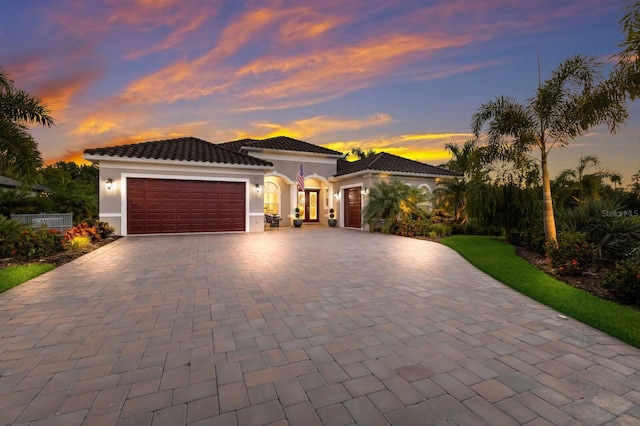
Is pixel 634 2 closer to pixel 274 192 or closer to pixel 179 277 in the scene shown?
pixel 179 277

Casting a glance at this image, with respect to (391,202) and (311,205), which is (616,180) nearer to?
(391,202)

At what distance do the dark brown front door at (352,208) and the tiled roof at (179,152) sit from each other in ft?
19.0

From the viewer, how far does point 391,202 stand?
14836 mm

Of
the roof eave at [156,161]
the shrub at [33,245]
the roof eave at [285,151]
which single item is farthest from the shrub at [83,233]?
the roof eave at [285,151]

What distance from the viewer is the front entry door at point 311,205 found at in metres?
21.4

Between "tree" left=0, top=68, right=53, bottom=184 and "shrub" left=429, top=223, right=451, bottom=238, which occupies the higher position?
"tree" left=0, top=68, right=53, bottom=184

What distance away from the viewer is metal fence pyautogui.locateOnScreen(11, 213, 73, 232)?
38.4ft

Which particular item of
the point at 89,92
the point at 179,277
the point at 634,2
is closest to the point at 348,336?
the point at 179,277

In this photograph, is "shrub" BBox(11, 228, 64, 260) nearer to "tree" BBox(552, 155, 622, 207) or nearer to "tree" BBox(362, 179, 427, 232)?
"tree" BBox(362, 179, 427, 232)

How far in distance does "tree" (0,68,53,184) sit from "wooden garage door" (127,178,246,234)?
494cm

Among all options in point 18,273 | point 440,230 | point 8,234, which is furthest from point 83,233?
point 440,230

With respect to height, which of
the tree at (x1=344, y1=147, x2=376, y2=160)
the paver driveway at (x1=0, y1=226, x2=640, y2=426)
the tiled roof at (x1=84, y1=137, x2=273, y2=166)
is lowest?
the paver driveway at (x1=0, y1=226, x2=640, y2=426)

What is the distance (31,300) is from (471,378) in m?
6.21

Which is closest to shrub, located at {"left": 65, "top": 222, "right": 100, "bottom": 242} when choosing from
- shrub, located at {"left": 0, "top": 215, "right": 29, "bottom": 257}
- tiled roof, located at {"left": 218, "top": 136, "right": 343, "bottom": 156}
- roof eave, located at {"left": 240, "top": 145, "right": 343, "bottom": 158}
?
shrub, located at {"left": 0, "top": 215, "right": 29, "bottom": 257}
